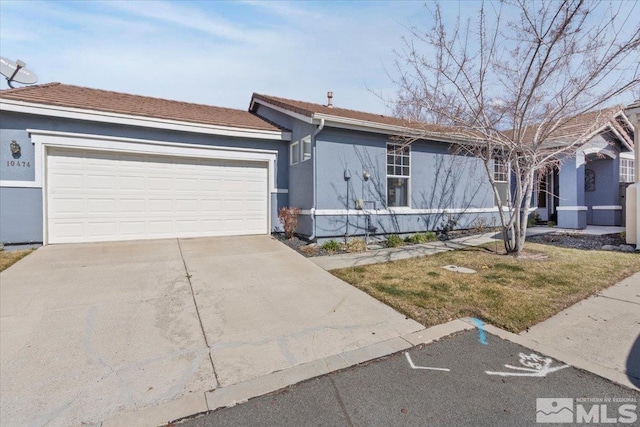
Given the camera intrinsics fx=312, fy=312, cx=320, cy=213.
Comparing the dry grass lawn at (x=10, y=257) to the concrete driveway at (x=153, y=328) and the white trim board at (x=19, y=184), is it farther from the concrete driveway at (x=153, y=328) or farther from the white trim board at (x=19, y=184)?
the white trim board at (x=19, y=184)

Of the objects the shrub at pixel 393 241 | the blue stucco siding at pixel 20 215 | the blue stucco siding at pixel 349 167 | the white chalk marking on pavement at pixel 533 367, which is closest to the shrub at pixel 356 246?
the shrub at pixel 393 241

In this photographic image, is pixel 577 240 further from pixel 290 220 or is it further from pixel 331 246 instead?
pixel 290 220

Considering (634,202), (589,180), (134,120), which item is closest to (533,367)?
(634,202)

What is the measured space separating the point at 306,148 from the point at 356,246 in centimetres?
312

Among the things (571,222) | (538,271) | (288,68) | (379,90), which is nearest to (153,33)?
(288,68)

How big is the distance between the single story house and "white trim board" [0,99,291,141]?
0.09 ft

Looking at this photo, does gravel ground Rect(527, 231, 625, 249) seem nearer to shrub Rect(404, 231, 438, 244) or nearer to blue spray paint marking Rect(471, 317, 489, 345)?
shrub Rect(404, 231, 438, 244)

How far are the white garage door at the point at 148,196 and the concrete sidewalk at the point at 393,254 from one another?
3.52 metres

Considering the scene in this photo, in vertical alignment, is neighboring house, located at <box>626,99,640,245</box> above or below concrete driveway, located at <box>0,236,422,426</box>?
above

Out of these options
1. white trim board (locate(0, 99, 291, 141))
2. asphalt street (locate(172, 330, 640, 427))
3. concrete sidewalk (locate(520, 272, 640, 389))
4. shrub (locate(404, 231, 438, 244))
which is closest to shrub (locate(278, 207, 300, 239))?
white trim board (locate(0, 99, 291, 141))

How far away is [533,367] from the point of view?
2803 mm

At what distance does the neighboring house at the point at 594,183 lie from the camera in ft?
35.7

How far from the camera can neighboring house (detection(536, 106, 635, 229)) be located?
1088cm

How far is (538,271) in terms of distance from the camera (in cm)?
564
